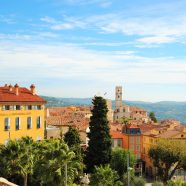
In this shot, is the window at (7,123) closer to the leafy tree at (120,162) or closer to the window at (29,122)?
the window at (29,122)

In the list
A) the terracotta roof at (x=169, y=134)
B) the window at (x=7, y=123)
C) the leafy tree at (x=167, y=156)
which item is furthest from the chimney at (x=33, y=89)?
the terracotta roof at (x=169, y=134)

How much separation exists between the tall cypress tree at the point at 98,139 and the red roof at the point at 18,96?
31.4 feet

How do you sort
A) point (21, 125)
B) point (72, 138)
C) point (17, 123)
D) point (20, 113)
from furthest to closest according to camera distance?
point (21, 125) < point (20, 113) < point (17, 123) < point (72, 138)

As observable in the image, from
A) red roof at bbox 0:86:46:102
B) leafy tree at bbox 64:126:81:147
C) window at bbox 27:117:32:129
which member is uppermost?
red roof at bbox 0:86:46:102

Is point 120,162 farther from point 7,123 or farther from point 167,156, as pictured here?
point 7,123

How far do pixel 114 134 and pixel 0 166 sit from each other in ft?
187

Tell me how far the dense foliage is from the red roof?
44.7 feet

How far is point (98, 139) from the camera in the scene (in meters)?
69.2

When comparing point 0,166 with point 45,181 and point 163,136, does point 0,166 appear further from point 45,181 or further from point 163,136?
point 163,136

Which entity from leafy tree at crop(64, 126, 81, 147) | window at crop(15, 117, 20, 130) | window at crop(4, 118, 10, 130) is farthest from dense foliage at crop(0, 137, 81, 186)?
window at crop(15, 117, 20, 130)

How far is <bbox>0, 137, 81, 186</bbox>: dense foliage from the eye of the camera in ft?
156

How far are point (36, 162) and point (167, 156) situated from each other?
39.1 meters

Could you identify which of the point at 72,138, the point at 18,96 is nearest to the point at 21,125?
the point at 18,96

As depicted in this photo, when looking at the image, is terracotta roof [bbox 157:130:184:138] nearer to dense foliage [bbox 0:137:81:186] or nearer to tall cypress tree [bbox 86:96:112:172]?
tall cypress tree [bbox 86:96:112:172]
